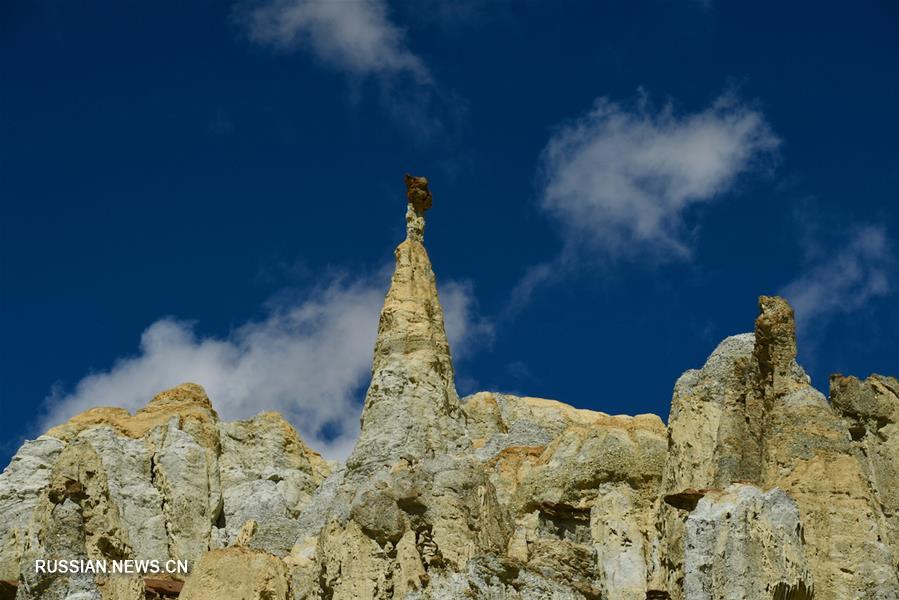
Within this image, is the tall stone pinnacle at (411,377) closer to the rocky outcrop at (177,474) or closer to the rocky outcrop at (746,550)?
the rocky outcrop at (177,474)

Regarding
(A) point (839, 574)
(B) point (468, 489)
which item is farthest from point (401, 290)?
(A) point (839, 574)

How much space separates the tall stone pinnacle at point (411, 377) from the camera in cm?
5853

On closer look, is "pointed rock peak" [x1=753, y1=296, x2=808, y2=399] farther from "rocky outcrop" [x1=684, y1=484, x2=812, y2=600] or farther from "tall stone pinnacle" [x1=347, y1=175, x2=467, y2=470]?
"tall stone pinnacle" [x1=347, y1=175, x2=467, y2=470]

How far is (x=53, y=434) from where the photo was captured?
58.6 meters

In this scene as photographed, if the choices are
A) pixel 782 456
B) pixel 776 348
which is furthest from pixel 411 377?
pixel 782 456

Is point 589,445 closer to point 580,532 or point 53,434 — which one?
point 580,532

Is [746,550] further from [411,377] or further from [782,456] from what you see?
[411,377]

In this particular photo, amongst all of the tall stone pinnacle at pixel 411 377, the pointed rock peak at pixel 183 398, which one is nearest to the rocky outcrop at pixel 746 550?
the tall stone pinnacle at pixel 411 377

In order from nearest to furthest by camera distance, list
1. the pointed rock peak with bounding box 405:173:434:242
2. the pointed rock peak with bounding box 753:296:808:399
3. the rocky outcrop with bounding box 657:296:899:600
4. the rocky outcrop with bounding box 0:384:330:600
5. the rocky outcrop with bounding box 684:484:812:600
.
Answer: the rocky outcrop with bounding box 684:484:812:600
the rocky outcrop with bounding box 657:296:899:600
the pointed rock peak with bounding box 753:296:808:399
the rocky outcrop with bounding box 0:384:330:600
the pointed rock peak with bounding box 405:173:434:242

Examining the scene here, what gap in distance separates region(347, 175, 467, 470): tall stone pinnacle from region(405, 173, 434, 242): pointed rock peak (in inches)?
2.4

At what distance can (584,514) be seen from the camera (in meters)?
43.1

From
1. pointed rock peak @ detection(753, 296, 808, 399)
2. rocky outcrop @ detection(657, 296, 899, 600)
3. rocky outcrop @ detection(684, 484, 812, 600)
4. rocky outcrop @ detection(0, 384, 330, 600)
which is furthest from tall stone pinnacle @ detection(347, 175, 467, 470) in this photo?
rocky outcrop @ detection(684, 484, 812, 600)

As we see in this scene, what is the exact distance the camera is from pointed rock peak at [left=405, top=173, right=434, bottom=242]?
229 ft

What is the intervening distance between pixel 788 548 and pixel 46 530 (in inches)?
631
